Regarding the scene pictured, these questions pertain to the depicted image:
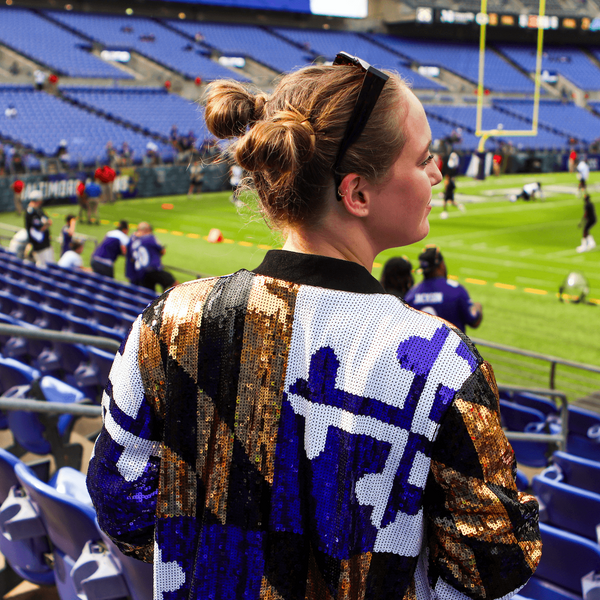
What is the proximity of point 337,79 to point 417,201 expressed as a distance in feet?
0.87

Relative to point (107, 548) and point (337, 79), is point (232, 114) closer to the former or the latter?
point (337, 79)

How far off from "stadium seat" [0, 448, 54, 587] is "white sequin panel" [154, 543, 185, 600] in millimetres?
1549

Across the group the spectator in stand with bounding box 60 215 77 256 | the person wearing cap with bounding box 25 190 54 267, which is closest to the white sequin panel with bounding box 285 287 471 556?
the person wearing cap with bounding box 25 190 54 267

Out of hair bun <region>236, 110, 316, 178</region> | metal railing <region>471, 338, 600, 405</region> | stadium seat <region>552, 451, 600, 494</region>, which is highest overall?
hair bun <region>236, 110, 316, 178</region>

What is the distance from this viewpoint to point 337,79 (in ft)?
3.74

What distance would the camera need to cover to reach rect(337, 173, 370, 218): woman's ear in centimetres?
115

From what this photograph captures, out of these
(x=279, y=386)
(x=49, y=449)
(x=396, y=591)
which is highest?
(x=279, y=386)

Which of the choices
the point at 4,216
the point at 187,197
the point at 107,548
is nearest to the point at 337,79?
the point at 107,548

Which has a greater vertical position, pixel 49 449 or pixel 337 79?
pixel 337 79

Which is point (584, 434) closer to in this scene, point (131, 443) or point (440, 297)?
point (440, 297)

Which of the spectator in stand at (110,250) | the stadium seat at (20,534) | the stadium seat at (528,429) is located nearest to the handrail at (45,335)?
the stadium seat at (20,534)

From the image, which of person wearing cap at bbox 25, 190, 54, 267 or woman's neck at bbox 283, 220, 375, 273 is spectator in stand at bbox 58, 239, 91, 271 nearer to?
person wearing cap at bbox 25, 190, 54, 267

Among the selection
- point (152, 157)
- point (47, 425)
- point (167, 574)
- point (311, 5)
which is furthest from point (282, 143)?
point (311, 5)

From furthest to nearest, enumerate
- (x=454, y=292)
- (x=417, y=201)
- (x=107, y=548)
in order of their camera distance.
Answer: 1. (x=454, y=292)
2. (x=107, y=548)
3. (x=417, y=201)
